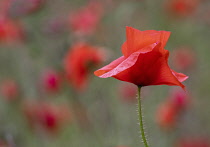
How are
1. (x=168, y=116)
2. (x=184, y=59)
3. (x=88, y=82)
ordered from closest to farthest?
(x=168, y=116) → (x=88, y=82) → (x=184, y=59)

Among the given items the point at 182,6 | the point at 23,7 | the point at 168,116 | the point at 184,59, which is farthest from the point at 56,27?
the point at 182,6

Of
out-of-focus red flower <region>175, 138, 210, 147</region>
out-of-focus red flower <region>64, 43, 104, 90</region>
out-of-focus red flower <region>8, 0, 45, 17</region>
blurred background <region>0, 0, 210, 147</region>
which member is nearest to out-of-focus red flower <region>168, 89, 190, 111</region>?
blurred background <region>0, 0, 210, 147</region>

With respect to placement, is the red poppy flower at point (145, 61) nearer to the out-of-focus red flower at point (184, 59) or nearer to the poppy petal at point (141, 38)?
the poppy petal at point (141, 38)

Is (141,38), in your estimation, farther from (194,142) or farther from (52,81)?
(194,142)

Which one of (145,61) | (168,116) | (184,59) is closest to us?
(145,61)

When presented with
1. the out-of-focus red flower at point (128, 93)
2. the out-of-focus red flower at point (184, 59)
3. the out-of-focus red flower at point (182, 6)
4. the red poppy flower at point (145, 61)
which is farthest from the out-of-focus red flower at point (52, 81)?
the out-of-focus red flower at point (182, 6)

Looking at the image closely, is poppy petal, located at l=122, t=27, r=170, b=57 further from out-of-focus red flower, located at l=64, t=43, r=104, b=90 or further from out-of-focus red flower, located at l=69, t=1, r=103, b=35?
out-of-focus red flower, located at l=69, t=1, r=103, b=35
